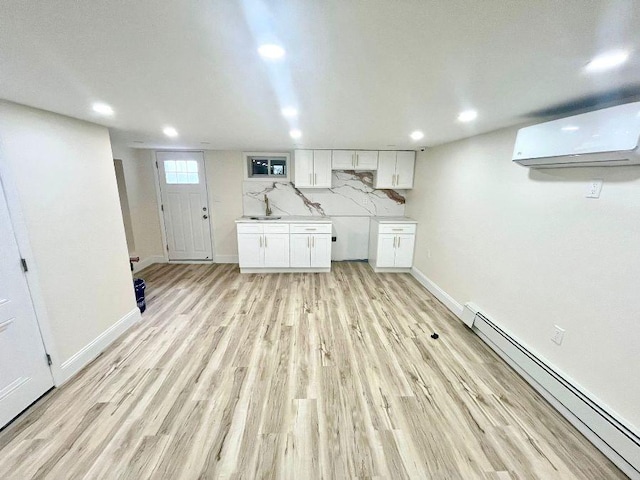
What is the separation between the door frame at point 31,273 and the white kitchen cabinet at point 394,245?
3846 mm

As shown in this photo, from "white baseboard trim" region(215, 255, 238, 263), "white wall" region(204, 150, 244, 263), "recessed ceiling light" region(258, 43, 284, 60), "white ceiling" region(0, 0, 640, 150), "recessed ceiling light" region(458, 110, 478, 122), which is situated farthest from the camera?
"white baseboard trim" region(215, 255, 238, 263)

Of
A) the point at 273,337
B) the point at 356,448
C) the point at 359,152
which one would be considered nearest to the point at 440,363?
the point at 356,448

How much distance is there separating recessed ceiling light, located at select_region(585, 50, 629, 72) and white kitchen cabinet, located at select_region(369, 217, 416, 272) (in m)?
3.06

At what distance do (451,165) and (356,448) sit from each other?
10.3ft

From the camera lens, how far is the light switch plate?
1561 millimetres

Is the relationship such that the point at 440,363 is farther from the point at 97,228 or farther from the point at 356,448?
the point at 97,228

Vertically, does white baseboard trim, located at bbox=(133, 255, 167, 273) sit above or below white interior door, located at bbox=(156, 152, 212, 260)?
below

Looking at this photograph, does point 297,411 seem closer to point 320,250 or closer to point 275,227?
point 320,250

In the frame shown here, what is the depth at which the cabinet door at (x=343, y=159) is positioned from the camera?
4191 millimetres

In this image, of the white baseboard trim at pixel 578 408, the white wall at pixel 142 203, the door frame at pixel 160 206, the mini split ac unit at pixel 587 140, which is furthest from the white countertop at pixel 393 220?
the white wall at pixel 142 203

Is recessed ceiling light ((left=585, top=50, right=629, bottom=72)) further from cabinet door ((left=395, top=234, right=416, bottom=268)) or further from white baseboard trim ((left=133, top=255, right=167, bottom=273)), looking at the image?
white baseboard trim ((left=133, top=255, right=167, bottom=273))

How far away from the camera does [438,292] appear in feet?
11.1

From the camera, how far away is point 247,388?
191 centimetres

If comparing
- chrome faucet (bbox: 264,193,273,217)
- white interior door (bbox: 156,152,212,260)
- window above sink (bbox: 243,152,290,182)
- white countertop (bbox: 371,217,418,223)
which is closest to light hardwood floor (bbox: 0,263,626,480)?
white countertop (bbox: 371,217,418,223)
